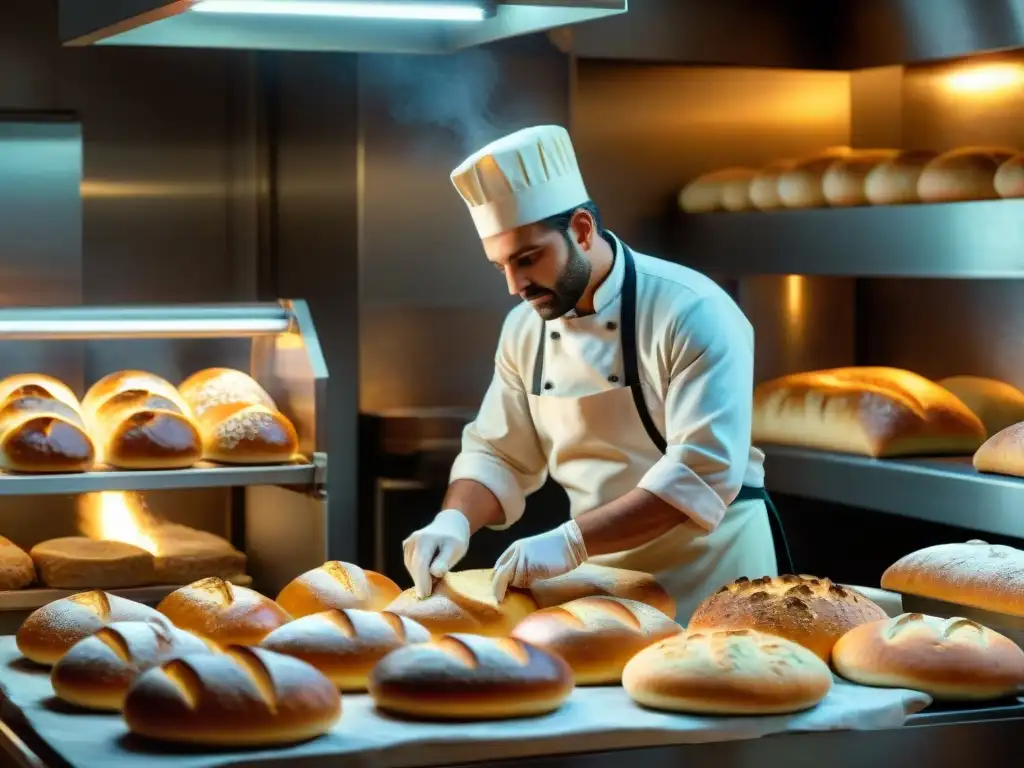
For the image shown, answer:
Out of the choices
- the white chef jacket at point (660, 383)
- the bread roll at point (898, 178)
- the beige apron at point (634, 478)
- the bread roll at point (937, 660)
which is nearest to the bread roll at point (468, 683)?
the bread roll at point (937, 660)

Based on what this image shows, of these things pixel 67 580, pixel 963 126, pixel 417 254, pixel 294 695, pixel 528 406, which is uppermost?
pixel 963 126

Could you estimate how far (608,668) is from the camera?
6.89 feet

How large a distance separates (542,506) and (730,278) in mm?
947

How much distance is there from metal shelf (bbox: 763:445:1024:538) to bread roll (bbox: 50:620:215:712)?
195 centimetres

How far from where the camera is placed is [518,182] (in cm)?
279

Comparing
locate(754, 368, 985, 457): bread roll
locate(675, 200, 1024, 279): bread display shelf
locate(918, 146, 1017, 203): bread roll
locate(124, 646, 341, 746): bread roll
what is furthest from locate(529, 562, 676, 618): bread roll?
locate(918, 146, 1017, 203): bread roll

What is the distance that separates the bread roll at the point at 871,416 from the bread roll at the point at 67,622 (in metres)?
2.16

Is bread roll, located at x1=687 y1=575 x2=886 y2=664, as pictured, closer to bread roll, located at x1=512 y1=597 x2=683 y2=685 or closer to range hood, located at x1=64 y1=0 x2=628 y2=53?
bread roll, located at x1=512 y1=597 x2=683 y2=685

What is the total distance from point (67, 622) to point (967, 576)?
1360 millimetres

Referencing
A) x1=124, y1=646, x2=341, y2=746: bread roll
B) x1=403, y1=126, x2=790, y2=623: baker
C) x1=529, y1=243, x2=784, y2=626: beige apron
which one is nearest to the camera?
x1=124, y1=646, x2=341, y2=746: bread roll

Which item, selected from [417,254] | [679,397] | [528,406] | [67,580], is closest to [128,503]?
[67,580]

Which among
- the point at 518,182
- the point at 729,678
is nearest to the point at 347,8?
the point at 518,182

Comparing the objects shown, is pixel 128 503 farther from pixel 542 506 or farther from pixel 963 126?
pixel 963 126

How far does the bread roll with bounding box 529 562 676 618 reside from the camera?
2420mm
